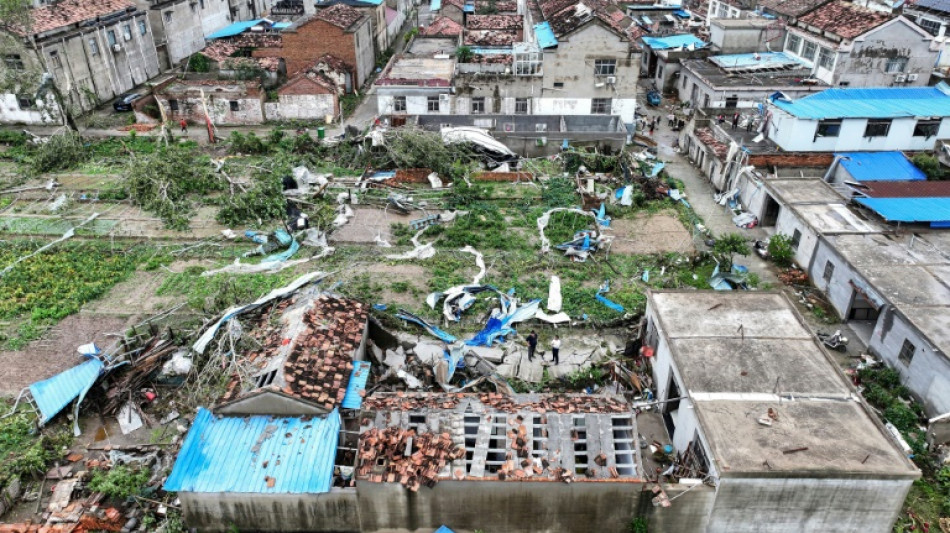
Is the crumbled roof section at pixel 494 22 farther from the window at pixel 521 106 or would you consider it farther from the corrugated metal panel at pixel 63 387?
the corrugated metal panel at pixel 63 387

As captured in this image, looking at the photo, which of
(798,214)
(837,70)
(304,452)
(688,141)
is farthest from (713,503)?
(837,70)

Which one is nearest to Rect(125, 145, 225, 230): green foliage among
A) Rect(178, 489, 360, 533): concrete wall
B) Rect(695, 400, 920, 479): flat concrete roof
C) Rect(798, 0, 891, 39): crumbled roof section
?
Rect(178, 489, 360, 533): concrete wall

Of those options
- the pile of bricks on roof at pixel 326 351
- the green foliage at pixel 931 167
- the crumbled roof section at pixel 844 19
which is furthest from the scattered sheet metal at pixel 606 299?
the crumbled roof section at pixel 844 19

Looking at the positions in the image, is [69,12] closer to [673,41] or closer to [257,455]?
[257,455]

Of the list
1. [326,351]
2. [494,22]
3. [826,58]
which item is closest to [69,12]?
[494,22]

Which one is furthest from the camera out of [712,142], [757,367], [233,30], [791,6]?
[233,30]

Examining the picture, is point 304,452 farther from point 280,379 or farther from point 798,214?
point 798,214
